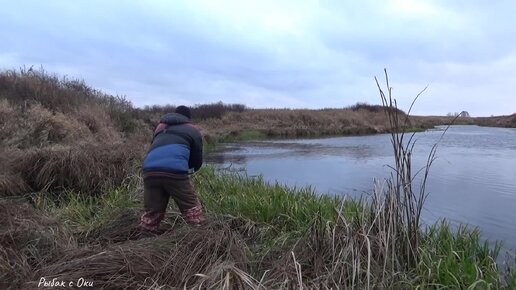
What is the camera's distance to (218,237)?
4438 mm

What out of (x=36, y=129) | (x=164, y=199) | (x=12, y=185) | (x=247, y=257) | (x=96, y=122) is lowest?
(x=247, y=257)

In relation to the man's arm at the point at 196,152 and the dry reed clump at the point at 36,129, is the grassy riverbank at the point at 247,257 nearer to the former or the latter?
the man's arm at the point at 196,152

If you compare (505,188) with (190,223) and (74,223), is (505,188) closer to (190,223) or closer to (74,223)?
(190,223)

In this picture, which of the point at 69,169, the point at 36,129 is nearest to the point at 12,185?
the point at 69,169

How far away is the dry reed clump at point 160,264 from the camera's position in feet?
11.7

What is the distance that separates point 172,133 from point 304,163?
11.8 meters

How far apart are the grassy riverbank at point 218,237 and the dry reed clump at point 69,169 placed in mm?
19

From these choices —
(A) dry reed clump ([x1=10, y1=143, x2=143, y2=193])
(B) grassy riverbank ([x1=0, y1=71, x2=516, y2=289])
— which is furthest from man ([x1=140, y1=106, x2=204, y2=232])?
(A) dry reed clump ([x1=10, y1=143, x2=143, y2=193])

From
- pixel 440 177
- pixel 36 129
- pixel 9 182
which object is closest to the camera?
pixel 9 182

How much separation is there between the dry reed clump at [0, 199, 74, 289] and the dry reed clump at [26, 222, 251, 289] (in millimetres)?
237

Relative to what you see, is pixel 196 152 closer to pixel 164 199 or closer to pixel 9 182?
pixel 164 199

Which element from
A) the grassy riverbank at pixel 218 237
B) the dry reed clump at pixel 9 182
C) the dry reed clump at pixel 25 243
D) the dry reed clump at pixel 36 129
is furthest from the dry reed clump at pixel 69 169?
the dry reed clump at pixel 25 243

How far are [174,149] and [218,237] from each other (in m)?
1.42

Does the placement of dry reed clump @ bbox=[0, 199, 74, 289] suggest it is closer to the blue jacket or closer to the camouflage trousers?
the camouflage trousers
